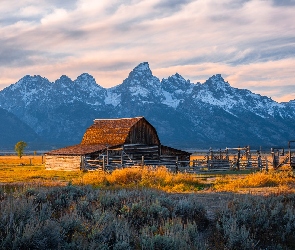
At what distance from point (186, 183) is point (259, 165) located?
1645cm

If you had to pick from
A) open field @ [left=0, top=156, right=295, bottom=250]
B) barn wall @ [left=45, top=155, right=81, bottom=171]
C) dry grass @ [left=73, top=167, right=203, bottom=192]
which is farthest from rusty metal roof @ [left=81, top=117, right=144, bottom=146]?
open field @ [left=0, top=156, right=295, bottom=250]

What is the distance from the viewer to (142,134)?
4425 centimetres

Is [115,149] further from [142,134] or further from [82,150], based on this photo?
[142,134]

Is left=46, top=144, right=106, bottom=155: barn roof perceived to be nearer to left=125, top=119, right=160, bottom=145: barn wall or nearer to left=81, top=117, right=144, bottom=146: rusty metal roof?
left=81, top=117, right=144, bottom=146: rusty metal roof

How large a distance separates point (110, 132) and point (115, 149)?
17.1ft

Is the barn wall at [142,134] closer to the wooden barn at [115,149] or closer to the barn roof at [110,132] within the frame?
the wooden barn at [115,149]

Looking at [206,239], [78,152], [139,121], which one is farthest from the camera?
[139,121]

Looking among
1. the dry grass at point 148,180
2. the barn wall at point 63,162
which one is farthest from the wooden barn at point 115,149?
the dry grass at point 148,180

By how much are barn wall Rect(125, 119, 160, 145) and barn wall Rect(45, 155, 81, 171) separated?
523 cm

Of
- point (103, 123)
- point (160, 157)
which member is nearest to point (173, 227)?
point (160, 157)

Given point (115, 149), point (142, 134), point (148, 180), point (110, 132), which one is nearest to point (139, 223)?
point (148, 180)

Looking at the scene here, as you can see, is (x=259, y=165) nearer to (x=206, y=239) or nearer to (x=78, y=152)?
(x=78, y=152)

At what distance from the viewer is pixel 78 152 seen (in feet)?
133

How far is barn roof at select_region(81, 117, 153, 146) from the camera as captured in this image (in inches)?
1667
